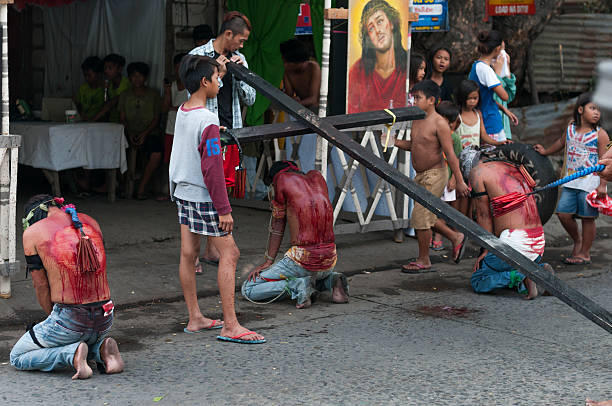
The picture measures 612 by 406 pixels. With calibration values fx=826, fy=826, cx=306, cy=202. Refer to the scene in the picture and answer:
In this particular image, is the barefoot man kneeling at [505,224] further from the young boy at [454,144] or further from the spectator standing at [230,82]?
the spectator standing at [230,82]

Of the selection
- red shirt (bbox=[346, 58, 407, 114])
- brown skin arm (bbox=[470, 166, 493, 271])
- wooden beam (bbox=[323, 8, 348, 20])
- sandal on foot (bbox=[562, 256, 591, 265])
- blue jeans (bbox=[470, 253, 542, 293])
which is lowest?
sandal on foot (bbox=[562, 256, 591, 265])

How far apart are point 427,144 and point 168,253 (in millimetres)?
2295

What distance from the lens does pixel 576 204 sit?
6.96 metres

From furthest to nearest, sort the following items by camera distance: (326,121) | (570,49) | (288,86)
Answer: (570,49) → (288,86) → (326,121)

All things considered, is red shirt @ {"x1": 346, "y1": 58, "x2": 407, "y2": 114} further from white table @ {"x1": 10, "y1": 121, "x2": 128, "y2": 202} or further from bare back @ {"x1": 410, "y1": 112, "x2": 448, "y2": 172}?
white table @ {"x1": 10, "y1": 121, "x2": 128, "y2": 202}

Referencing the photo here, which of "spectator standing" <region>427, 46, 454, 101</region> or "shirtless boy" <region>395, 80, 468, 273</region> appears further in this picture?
"spectator standing" <region>427, 46, 454, 101</region>

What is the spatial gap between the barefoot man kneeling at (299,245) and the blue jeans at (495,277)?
100 centimetres

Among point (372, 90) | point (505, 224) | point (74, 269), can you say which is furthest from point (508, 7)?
point (74, 269)

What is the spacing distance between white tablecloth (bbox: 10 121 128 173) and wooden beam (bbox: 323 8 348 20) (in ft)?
11.4

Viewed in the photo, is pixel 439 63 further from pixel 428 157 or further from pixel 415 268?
pixel 415 268

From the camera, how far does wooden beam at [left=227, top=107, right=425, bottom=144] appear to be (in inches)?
191

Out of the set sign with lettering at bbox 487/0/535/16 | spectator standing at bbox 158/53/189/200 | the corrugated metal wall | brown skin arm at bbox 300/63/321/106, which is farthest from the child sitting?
the corrugated metal wall

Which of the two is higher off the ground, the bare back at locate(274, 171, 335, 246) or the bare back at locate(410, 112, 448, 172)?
the bare back at locate(410, 112, 448, 172)

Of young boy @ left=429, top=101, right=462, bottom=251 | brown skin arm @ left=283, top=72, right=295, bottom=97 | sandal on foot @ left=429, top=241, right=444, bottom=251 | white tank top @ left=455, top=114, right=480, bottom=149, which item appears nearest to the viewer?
young boy @ left=429, top=101, right=462, bottom=251
